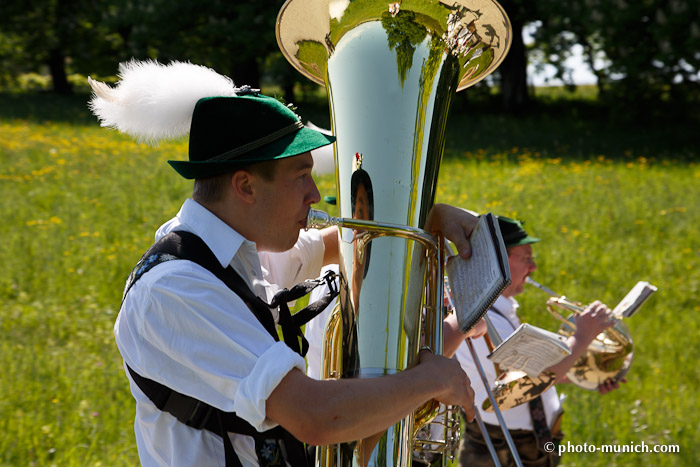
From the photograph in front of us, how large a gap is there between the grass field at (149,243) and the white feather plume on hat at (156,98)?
2.38 m

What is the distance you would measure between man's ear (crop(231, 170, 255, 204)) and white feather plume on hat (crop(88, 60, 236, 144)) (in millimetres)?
244

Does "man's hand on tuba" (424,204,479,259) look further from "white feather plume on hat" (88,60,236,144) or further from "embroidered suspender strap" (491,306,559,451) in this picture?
"embroidered suspender strap" (491,306,559,451)

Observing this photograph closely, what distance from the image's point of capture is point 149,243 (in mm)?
6898

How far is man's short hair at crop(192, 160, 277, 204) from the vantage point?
182 centimetres

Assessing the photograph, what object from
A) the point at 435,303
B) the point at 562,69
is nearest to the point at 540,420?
the point at 435,303

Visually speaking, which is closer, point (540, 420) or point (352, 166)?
point (352, 166)

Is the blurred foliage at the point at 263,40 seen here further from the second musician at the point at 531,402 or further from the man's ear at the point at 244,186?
the man's ear at the point at 244,186

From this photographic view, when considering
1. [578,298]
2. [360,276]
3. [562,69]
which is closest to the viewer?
[360,276]

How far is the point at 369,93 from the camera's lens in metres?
2.08

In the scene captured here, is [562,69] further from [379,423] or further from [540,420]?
[379,423]

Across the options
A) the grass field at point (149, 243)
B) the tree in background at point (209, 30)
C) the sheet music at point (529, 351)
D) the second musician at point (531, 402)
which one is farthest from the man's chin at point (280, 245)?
the tree in background at point (209, 30)

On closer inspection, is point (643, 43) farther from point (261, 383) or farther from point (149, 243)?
point (261, 383)

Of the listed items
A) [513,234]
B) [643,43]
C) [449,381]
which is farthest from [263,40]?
[449,381]

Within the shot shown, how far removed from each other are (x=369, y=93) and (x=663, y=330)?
441 cm
